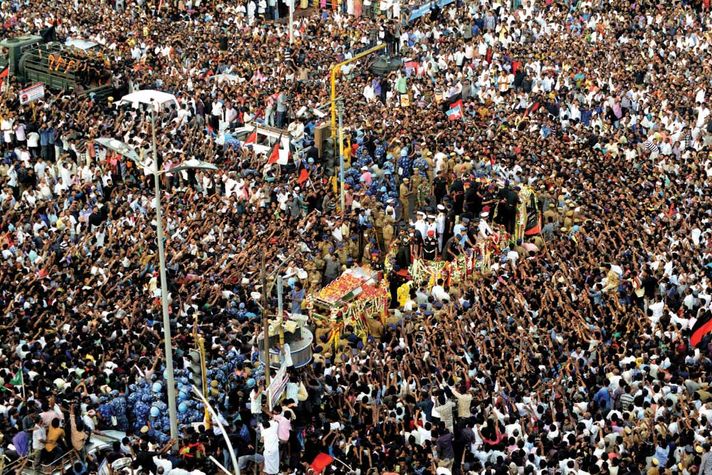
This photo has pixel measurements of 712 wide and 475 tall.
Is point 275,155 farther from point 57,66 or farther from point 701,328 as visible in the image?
point 701,328

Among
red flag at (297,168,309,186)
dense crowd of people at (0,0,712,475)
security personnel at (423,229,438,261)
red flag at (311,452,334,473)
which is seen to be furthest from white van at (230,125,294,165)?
red flag at (311,452,334,473)

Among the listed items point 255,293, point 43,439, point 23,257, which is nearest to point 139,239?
point 23,257

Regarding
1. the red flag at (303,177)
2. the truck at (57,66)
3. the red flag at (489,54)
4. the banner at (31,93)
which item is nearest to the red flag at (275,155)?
the red flag at (303,177)

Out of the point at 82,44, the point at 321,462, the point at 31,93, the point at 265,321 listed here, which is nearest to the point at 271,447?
the point at 321,462

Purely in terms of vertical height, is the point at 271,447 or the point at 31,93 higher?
the point at 31,93

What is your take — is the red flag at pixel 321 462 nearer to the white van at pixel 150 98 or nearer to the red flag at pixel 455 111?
the white van at pixel 150 98

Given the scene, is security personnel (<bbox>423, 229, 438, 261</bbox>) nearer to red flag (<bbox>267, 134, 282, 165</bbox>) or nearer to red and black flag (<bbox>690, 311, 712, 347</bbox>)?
red flag (<bbox>267, 134, 282, 165</bbox>)
